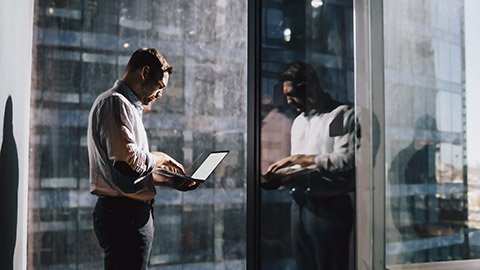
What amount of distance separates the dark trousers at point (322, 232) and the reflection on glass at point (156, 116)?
2.35 ft

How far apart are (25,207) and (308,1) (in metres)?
1.55

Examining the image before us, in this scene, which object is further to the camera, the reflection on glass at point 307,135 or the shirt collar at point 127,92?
the shirt collar at point 127,92

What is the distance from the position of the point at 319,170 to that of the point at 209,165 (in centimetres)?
60

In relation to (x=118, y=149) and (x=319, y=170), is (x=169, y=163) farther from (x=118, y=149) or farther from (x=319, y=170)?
(x=319, y=170)

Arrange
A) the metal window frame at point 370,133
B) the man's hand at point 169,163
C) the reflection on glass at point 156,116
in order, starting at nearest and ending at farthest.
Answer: the metal window frame at point 370,133
the man's hand at point 169,163
the reflection on glass at point 156,116

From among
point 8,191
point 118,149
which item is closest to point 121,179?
point 118,149

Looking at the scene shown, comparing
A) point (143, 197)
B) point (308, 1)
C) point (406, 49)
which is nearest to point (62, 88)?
point (143, 197)

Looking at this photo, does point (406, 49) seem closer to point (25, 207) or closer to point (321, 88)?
point (321, 88)

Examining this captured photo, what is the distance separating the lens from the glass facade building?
2.98 feet

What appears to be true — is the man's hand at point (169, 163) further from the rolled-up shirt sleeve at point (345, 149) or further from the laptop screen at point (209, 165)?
the rolled-up shirt sleeve at point (345, 149)

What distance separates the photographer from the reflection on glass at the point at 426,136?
0.87 m

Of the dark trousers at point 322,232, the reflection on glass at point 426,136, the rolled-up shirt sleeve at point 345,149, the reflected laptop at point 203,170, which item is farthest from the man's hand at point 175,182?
the reflection on glass at point 426,136

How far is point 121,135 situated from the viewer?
1649 millimetres

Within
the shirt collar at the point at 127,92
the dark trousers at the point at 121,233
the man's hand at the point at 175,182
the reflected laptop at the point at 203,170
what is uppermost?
the shirt collar at the point at 127,92
